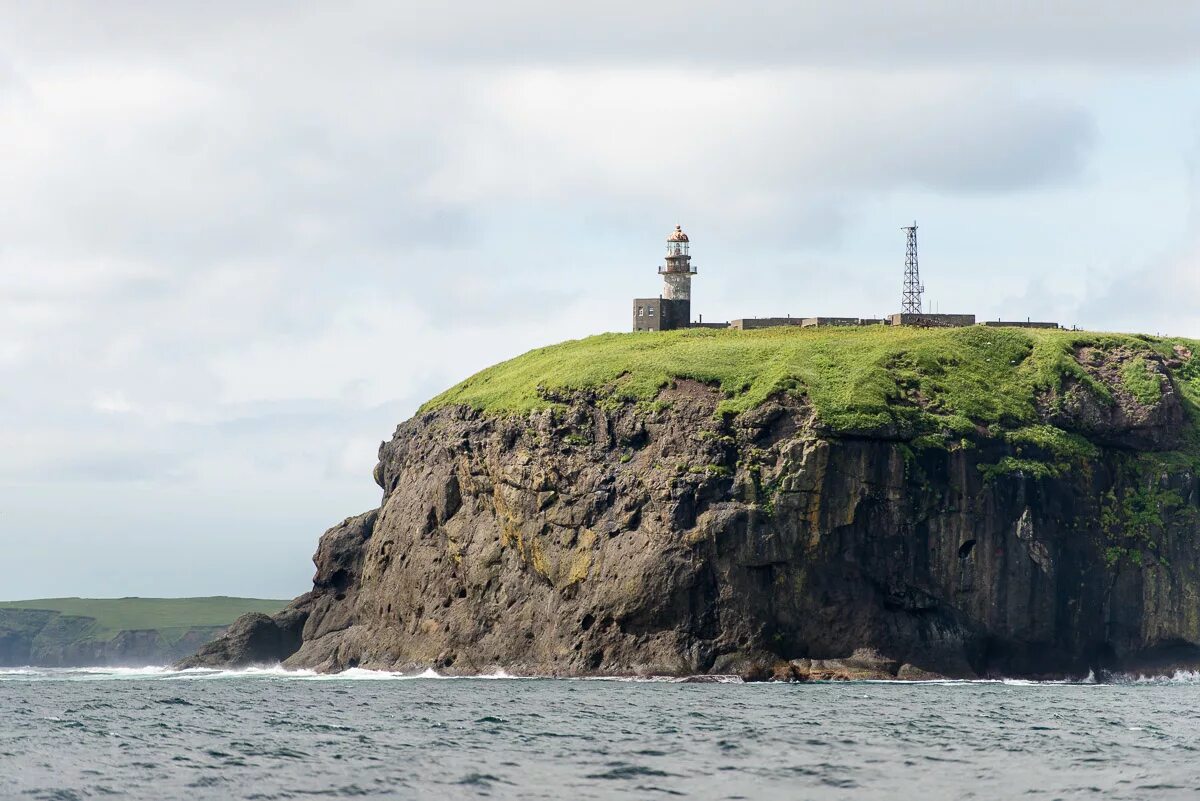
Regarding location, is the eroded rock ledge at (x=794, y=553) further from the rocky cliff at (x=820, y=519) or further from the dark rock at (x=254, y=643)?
the dark rock at (x=254, y=643)

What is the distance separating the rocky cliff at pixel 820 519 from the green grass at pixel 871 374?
222 mm

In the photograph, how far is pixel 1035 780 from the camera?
4266cm

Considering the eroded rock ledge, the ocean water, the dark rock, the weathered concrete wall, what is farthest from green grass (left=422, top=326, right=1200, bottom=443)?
the ocean water

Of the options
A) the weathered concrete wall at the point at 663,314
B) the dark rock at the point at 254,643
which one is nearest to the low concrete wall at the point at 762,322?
the weathered concrete wall at the point at 663,314

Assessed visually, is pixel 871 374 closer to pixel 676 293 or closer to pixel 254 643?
pixel 676 293

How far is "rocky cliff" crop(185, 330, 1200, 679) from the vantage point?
94.4 m

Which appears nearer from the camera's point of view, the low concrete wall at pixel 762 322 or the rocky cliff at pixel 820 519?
the rocky cliff at pixel 820 519

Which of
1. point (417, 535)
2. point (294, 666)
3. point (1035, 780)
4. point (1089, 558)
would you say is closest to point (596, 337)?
point (417, 535)

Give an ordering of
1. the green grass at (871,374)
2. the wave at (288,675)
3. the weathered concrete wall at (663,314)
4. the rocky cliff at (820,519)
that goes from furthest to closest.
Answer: the weathered concrete wall at (663,314) → the green grass at (871,374) → the wave at (288,675) → the rocky cliff at (820,519)

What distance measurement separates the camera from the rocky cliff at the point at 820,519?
94.4 m

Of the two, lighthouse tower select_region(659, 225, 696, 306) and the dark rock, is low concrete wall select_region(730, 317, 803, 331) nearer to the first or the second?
lighthouse tower select_region(659, 225, 696, 306)

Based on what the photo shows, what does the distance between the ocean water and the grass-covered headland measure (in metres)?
25.2

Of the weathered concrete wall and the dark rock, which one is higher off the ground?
the weathered concrete wall

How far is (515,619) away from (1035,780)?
61068 millimetres
